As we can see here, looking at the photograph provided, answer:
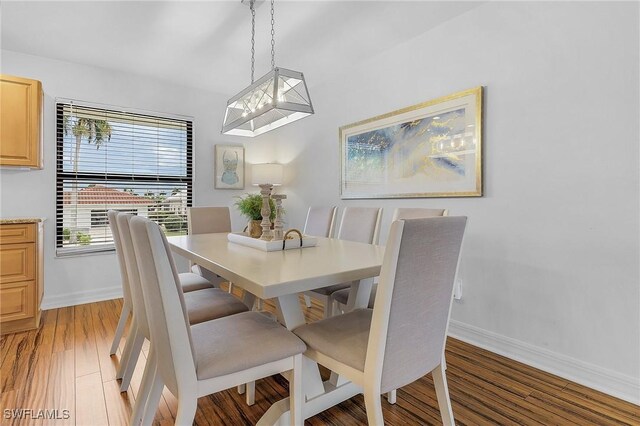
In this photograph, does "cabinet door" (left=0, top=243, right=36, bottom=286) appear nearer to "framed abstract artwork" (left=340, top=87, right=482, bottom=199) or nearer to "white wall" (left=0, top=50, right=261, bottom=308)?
"white wall" (left=0, top=50, right=261, bottom=308)

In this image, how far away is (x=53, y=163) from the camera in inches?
126

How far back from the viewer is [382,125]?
3.03 m

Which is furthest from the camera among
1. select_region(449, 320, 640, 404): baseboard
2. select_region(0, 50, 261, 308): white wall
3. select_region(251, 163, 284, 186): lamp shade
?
select_region(251, 163, 284, 186): lamp shade

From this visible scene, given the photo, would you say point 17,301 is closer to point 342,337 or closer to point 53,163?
point 53,163

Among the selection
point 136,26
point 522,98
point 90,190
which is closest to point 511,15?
point 522,98

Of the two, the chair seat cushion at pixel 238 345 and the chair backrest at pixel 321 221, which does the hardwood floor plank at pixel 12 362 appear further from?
the chair backrest at pixel 321 221

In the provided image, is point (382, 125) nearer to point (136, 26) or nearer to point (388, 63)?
point (388, 63)

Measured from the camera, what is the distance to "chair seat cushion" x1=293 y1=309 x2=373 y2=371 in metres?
1.18

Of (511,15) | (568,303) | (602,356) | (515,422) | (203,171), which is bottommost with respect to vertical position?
(515,422)

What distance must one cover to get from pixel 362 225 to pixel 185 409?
1779 mm

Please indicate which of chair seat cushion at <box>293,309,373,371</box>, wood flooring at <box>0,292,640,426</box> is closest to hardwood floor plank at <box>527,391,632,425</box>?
wood flooring at <box>0,292,640,426</box>

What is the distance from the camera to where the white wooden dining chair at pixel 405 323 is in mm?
1043

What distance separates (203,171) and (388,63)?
254cm

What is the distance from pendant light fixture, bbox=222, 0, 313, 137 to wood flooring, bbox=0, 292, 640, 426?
165 cm
